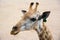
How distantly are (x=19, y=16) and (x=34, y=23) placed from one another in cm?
18

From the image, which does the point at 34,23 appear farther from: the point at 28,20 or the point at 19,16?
the point at 19,16

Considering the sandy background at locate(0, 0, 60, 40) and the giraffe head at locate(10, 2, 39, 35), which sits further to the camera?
the sandy background at locate(0, 0, 60, 40)

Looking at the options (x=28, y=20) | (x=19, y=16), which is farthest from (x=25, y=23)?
(x=19, y=16)

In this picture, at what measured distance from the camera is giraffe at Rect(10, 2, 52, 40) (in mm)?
1368

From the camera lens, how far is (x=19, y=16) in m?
1.51

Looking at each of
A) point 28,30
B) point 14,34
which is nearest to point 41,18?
point 28,30

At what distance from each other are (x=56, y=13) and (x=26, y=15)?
398 millimetres

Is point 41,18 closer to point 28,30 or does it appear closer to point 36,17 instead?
point 36,17

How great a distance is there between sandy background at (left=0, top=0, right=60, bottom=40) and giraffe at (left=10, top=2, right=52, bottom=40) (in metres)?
0.08

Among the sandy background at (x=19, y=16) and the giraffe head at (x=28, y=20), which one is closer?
the giraffe head at (x=28, y=20)

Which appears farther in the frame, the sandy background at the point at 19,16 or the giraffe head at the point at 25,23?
the sandy background at the point at 19,16

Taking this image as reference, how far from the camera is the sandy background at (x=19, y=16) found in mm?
1498

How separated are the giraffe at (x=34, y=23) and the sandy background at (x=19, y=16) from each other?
77 mm

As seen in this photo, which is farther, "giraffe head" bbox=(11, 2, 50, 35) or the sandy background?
the sandy background
